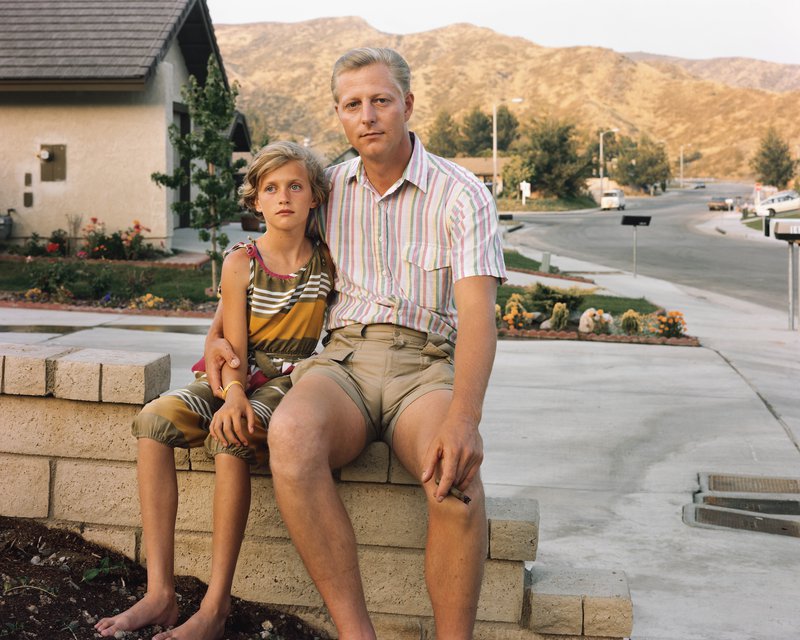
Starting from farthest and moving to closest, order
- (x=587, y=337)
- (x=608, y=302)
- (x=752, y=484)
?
(x=608, y=302) → (x=587, y=337) → (x=752, y=484)

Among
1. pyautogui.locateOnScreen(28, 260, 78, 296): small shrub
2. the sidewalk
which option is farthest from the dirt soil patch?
pyautogui.locateOnScreen(28, 260, 78, 296): small shrub

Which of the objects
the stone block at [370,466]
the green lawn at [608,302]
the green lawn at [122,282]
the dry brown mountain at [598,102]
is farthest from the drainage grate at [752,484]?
the dry brown mountain at [598,102]

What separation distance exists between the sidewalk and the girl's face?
174 centimetres

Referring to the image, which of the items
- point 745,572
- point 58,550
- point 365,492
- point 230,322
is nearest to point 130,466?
point 58,550

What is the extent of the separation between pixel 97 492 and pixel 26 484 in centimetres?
28

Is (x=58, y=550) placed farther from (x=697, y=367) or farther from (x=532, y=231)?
(x=532, y=231)

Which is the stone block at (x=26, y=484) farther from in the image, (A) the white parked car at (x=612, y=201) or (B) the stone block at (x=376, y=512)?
(A) the white parked car at (x=612, y=201)

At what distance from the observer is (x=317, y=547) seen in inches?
115

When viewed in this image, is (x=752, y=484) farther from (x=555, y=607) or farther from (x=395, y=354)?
(x=395, y=354)

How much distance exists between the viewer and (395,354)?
3.46 metres

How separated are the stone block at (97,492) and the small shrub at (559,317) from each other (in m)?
8.41

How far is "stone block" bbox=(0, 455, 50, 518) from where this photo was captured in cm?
365

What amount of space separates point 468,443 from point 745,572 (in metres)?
1.89

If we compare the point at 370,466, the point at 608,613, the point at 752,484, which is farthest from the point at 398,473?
the point at 752,484
